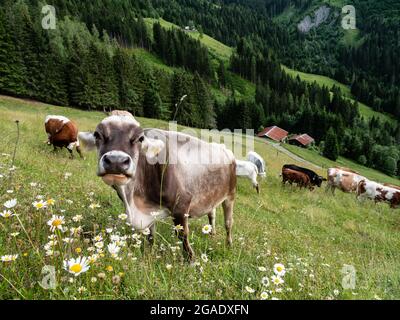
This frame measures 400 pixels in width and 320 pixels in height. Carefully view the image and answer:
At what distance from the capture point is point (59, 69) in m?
59.7

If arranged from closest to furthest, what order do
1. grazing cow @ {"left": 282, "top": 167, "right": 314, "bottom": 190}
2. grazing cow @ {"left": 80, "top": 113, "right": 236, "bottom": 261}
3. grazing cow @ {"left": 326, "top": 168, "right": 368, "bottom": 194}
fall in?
grazing cow @ {"left": 80, "top": 113, "right": 236, "bottom": 261} → grazing cow @ {"left": 282, "top": 167, "right": 314, "bottom": 190} → grazing cow @ {"left": 326, "top": 168, "right": 368, "bottom": 194}

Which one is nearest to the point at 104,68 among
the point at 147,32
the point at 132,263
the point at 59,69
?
the point at 59,69

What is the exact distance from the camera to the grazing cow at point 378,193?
24.8 meters

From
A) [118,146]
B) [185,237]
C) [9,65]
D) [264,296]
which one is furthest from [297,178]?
[9,65]

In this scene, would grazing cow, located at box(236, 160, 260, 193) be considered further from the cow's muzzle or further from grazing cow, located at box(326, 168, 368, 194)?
the cow's muzzle

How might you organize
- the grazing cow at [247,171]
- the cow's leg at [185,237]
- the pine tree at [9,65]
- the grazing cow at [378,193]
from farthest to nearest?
the pine tree at [9,65] < the grazing cow at [378,193] < the grazing cow at [247,171] < the cow's leg at [185,237]

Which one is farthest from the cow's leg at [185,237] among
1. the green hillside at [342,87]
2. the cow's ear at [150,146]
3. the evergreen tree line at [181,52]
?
the green hillside at [342,87]

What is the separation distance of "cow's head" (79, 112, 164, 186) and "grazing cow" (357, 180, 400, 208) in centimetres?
2489

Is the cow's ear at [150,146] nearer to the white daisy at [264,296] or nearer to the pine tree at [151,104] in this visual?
the white daisy at [264,296]

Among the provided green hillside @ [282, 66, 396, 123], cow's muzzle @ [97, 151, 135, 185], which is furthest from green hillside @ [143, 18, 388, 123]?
cow's muzzle @ [97, 151, 135, 185]

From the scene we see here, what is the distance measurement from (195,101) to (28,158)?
222 ft

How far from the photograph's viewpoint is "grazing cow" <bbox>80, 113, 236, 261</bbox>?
4.41 m

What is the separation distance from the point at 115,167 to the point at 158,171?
4.68ft
